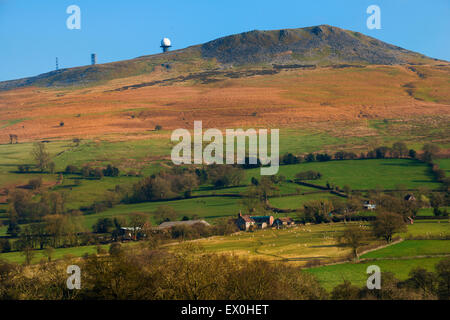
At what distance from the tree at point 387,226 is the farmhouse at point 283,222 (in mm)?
19587

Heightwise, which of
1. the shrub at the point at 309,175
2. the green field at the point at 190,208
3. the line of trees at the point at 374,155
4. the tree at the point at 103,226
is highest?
the line of trees at the point at 374,155

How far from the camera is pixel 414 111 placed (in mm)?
152750

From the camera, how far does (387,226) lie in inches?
2104

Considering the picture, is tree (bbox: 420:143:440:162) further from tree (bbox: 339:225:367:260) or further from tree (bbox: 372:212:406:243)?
tree (bbox: 339:225:367:260)

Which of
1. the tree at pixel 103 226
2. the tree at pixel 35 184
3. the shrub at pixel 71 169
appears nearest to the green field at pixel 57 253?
the tree at pixel 103 226

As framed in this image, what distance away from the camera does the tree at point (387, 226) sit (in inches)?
2103

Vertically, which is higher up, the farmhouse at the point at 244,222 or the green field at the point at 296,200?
the green field at the point at 296,200

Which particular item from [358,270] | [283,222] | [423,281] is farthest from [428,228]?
[423,281]

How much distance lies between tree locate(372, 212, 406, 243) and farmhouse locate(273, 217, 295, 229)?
19587 millimetres

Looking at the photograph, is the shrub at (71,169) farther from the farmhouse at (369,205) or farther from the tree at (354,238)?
the tree at (354,238)

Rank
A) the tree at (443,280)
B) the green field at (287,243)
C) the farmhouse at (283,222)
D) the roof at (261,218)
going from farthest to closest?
the roof at (261,218)
the farmhouse at (283,222)
the green field at (287,243)
the tree at (443,280)

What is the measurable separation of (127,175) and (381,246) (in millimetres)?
62302

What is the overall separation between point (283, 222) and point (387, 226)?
69.9 feet

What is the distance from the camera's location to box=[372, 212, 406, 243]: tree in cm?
5341
